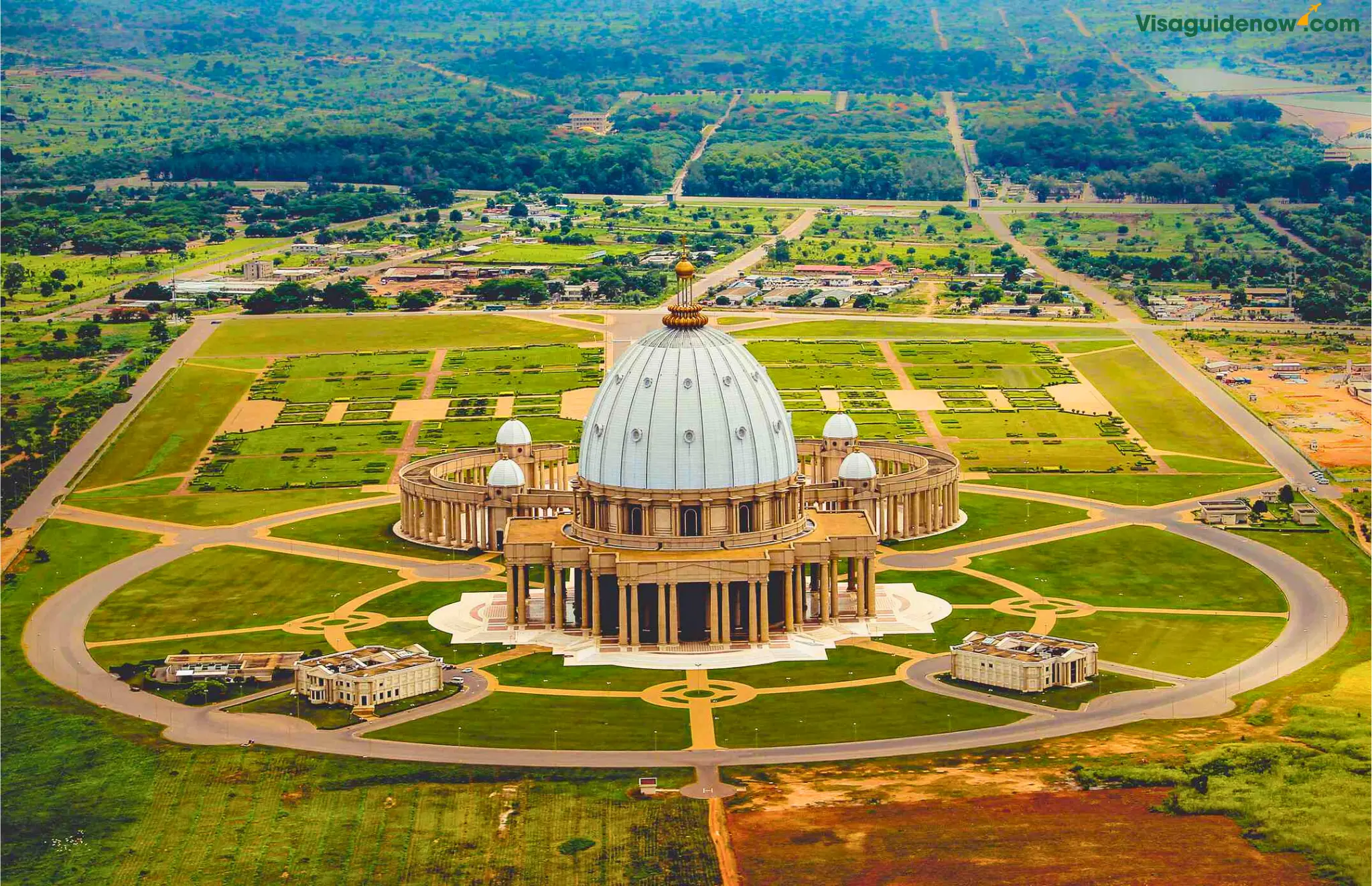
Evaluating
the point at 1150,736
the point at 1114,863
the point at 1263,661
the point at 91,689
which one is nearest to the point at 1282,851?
the point at 1114,863

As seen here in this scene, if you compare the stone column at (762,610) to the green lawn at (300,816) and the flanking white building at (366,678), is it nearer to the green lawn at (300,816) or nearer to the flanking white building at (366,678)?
the flanking white building at (366,678)

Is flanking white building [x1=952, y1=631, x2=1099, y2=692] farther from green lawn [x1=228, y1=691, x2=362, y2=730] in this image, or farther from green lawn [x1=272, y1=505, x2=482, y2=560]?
green lawn [x1=272, y1=505, x2=482, y2=560]

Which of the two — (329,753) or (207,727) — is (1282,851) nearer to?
(329,753)

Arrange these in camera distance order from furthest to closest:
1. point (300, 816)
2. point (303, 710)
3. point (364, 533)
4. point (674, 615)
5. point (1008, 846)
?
point (364, 533)
point (674, 615)
point (303, 710)
point (300, 816)
point (1008, 846)

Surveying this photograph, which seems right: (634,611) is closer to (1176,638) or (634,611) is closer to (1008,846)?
(1176,638)

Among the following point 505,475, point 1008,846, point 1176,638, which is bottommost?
point 1008,846

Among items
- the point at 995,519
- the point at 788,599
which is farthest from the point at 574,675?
the point at 995,519

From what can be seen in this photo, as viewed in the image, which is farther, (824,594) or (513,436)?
(513,436)

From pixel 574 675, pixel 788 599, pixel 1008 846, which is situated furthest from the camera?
pixel 788 599
